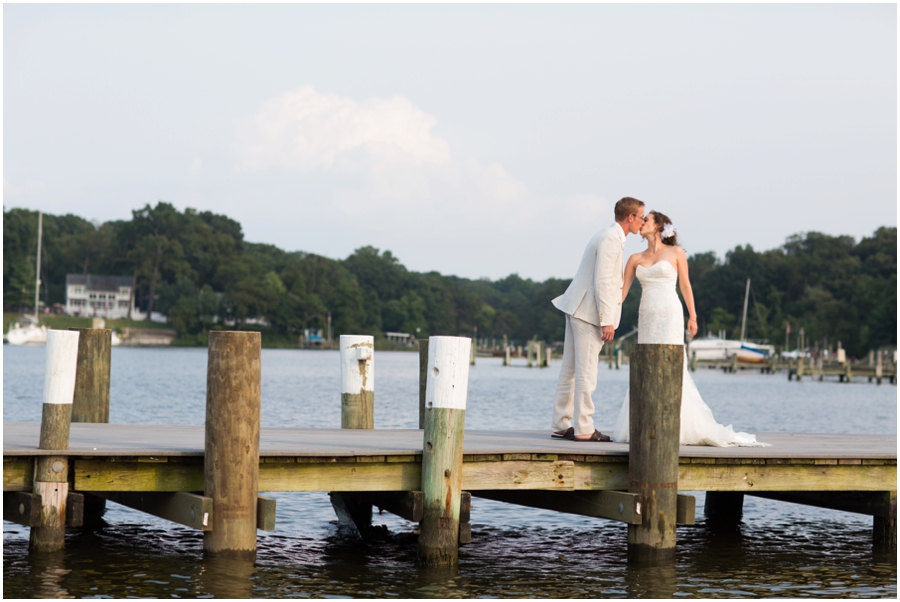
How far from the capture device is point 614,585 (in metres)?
8.75

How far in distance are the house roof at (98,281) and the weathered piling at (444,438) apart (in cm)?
14142

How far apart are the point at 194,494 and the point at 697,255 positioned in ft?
503

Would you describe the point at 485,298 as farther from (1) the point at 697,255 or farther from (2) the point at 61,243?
(2) the point at 61,243

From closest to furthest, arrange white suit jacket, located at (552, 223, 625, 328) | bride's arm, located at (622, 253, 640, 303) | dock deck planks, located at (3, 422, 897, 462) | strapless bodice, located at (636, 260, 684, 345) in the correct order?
dock deck planks, located at (3, 422, 897, 462) < white suit jacket, located at (552, 223, 625, 328) < strapless bodice, located at (636, 260, 684, 345) < bride's arm, located at (622, 253, 640, 303)

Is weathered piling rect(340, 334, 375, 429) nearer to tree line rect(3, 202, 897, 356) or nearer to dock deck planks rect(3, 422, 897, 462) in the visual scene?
dock deck planks rect(3, 422, 897, 462)

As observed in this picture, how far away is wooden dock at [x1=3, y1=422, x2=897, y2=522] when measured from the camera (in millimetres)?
8008

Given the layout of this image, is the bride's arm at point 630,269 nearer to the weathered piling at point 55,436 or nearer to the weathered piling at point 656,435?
the weathered piling at point 656,435

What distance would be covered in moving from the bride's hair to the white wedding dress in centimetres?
25

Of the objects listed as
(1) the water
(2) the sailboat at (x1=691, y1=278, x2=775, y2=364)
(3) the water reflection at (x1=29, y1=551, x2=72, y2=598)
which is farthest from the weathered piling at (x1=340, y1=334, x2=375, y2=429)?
(2) the sailboat at (x1=691, y1=278, x2=775, y2=364)

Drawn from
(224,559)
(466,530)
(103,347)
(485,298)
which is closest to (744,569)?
(466,530)

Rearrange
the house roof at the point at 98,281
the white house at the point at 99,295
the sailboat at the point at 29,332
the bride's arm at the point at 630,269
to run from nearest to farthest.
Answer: the bride's arm at the point at 630,269
the sailboat at the point at 29,332
the white house at the point at 99,295
the house roof at the point at 98,281

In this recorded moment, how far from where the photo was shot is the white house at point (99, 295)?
468 feet

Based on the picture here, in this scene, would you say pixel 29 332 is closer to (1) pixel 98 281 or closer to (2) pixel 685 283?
(1) pixel 98 281

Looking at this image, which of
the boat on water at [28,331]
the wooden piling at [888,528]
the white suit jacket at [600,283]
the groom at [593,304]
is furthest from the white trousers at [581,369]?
the boat on water at [28,331]
